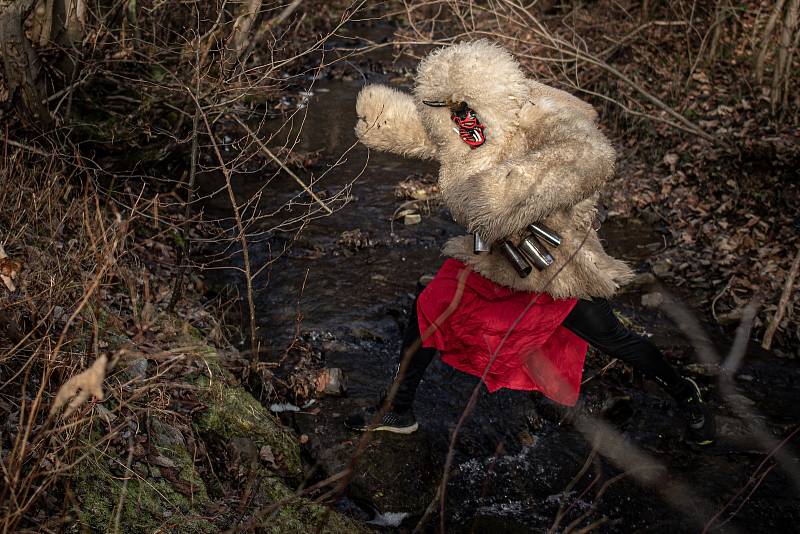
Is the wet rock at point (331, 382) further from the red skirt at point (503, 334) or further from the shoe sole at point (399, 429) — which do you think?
the red skirt at point (503, 334)

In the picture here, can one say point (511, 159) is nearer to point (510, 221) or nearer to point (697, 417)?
point (510, 221)

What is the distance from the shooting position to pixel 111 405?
2955 mm

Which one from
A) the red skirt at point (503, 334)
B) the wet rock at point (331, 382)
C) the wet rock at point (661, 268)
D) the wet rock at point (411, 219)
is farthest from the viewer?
the wet rock at point (411, 219)

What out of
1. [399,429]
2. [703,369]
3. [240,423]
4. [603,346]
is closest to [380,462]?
[399,429]

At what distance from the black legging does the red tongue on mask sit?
90 cm

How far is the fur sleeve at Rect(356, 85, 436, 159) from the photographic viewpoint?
11.2ft

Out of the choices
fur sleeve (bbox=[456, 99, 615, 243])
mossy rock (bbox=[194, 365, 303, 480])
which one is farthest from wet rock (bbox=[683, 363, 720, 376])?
mossy rock (bbox=[194, 365, 303, 480])

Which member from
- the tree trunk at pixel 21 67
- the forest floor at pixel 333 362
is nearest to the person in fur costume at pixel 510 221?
the forest floor at pixel 333 362

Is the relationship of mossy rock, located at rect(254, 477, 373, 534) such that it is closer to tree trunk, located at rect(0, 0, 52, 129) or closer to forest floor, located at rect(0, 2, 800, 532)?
forest floor, located at rect(0, 2, 800, 532)

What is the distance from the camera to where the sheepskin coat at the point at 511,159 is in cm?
281

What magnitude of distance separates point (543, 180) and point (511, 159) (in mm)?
218

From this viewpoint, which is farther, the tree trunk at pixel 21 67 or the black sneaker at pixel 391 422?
the tree trunk at pixel 21 67

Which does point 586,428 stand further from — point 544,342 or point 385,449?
point 385,449

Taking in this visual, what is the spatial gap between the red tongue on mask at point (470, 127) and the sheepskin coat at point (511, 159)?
3cm
